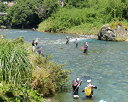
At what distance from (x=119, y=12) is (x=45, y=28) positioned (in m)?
21.2

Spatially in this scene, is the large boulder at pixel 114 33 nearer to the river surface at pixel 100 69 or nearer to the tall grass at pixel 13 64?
the river surface at pixel 100 69

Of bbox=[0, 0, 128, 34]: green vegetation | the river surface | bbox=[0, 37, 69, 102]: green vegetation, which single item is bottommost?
the river surface

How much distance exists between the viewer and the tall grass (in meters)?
15.7

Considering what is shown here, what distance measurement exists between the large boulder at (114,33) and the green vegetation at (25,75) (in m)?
38.2

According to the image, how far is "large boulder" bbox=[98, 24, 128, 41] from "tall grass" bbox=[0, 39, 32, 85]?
4401 cm

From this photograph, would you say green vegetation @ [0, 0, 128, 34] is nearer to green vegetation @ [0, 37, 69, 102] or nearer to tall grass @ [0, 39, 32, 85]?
green vegetation @ [0, 37, 69, 102]

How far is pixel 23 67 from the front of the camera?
16.4 metres

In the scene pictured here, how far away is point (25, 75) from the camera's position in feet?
55.1

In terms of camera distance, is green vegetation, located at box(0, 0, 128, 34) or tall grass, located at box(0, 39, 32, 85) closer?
tall grass, located at box(0, 39, 32, 85)

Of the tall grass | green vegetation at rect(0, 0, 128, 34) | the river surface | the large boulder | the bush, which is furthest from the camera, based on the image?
green vegetation at rect(0, 0, 128, 34)

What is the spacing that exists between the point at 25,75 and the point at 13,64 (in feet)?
3.83

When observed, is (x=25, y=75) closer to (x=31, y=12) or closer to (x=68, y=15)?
(x=68, y=15)

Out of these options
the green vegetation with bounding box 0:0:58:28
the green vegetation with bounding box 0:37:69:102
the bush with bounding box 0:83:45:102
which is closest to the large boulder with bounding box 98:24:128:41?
the green vegetation with bounding box 0:37:69:102

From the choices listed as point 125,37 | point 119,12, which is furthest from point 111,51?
point 119,12
